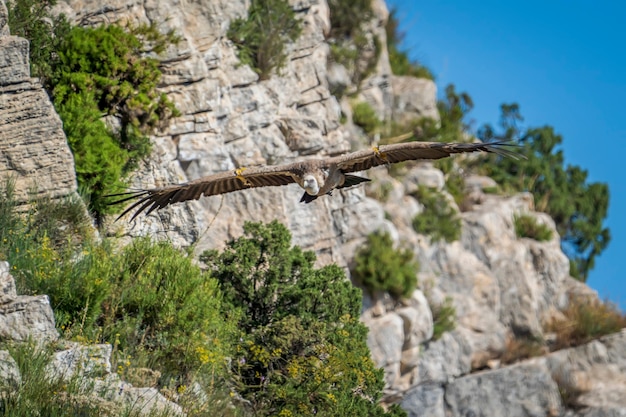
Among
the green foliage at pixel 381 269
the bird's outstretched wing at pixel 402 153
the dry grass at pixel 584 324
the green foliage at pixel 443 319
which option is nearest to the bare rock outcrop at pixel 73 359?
the bird's outstretched wing at pixel 402 153

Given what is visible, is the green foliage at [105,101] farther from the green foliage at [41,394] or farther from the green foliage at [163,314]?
the green foliage at [41,394]

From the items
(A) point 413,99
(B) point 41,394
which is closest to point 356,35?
(A) point 413,99

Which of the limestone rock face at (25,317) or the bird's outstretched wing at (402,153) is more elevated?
the bird's outstretched wing at (402,153)

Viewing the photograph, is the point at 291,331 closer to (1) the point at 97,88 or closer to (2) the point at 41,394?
(2) the point at 41,394

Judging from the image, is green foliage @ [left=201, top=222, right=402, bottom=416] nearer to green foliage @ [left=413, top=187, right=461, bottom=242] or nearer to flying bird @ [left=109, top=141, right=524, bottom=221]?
flying bird @ [left=109, top=141, right=524, bottom=221]

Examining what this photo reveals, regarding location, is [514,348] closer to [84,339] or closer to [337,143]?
[337,143]

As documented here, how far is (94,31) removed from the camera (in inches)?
645

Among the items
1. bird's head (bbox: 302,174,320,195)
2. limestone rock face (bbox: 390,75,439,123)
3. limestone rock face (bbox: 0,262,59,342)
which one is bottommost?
limestone rock face (bbox: 0,262,59,342)

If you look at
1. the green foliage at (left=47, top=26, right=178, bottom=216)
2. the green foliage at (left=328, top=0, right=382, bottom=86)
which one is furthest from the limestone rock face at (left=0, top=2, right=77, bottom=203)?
the green foliage at (left=328, top=0, right=382, bottom=86)

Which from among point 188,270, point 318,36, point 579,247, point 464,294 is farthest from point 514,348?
point 188,270

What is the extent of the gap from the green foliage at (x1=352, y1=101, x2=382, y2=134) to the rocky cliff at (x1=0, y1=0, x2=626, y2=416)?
308mm

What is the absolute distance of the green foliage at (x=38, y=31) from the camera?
15844mm

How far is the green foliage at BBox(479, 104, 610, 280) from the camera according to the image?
2817 cm

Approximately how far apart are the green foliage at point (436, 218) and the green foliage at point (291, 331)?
7.67 metres
